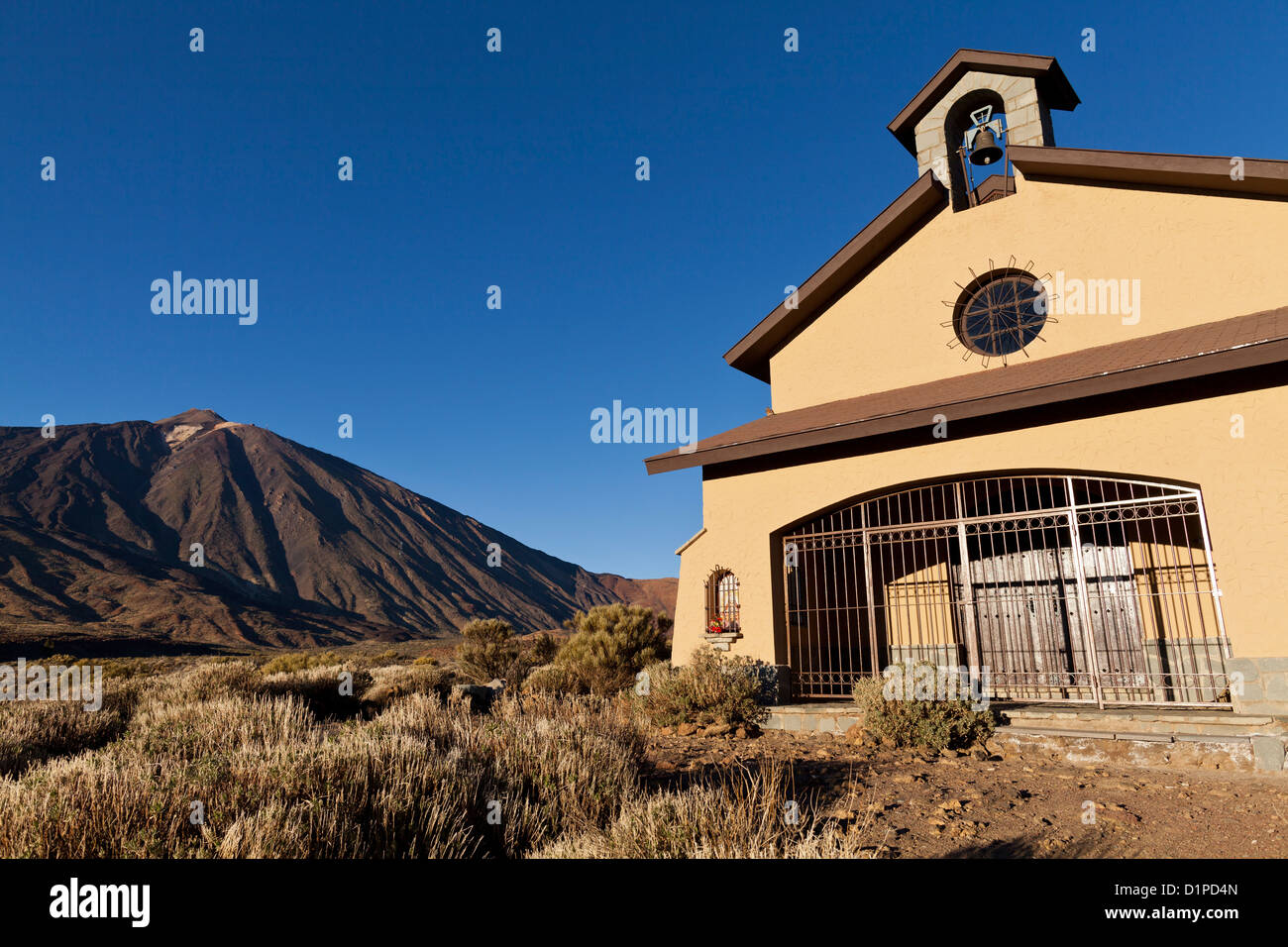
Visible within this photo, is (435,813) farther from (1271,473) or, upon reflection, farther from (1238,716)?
(1271,473)

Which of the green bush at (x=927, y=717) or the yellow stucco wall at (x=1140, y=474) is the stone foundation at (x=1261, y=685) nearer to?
the yellow stucco wall at (x=1140, y=474)

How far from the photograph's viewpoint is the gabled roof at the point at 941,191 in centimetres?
877

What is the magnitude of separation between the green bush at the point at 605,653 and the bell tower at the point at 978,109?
1041cm

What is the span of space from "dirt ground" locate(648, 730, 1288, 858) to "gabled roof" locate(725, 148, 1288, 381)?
7159 mm

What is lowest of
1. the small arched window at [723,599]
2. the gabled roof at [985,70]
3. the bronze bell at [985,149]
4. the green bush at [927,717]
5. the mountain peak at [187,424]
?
the green bush at [927,717]

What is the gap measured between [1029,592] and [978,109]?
831cm

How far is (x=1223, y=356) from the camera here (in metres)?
7.32

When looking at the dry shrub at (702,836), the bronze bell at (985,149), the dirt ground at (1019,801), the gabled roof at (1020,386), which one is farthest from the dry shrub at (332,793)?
the bronze bell at (985,149)

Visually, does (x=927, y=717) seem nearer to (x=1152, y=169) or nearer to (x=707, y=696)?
(x=707, y=696)

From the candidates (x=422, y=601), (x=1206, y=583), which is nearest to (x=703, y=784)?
(x=1206, y=583)

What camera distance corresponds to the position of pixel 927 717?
8.06m

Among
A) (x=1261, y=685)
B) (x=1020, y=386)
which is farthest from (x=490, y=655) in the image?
(x=1261, y=685)

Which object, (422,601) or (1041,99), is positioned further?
(422,601)
